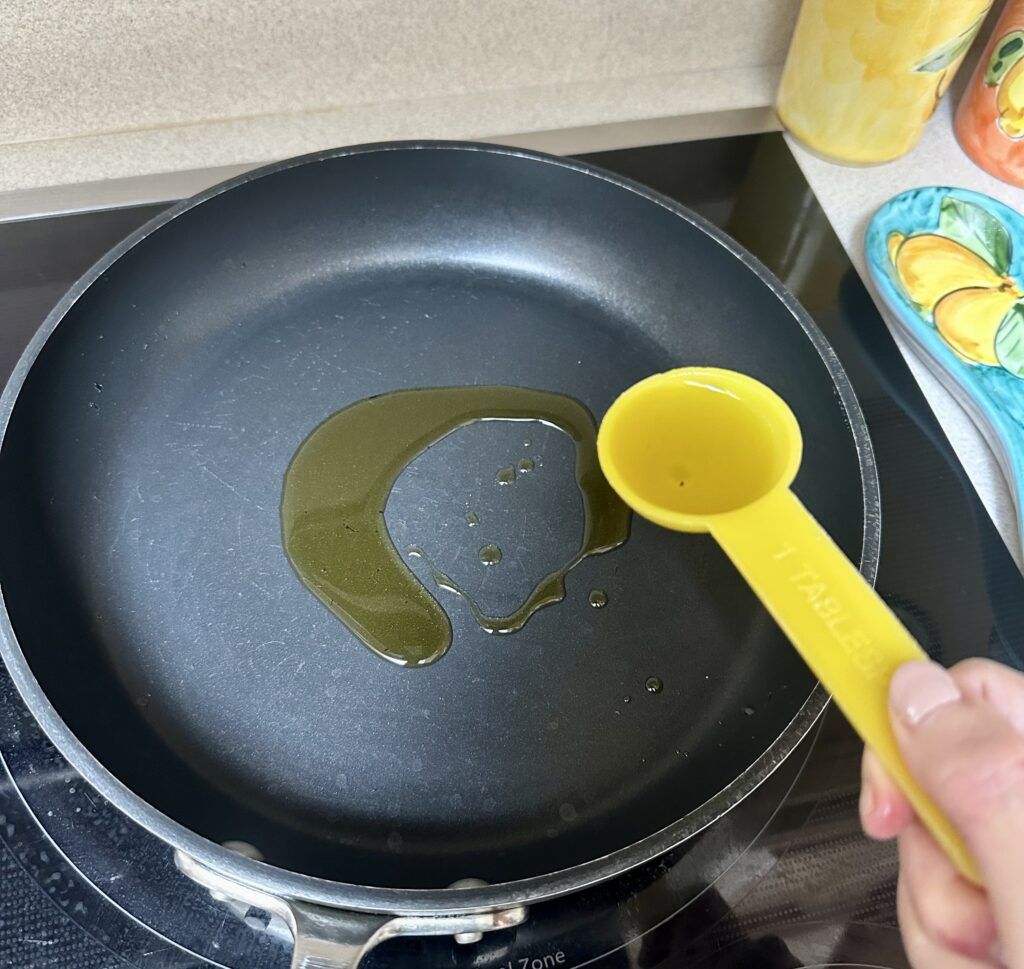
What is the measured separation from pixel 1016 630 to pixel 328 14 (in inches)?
28.2

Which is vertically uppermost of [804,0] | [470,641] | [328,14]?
[328,14]

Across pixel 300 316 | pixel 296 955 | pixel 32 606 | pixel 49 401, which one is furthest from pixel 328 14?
pixel 296 955

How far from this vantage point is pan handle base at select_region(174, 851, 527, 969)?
17.4 inches

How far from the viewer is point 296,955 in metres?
0.44

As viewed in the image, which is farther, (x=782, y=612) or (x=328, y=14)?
(x=328, y=14)

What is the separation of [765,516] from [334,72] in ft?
1.87

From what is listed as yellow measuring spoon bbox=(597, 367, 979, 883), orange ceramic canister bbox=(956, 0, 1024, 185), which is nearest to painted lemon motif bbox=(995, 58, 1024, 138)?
orange ceramic canister bbox=(956, 0, 1024, 185)

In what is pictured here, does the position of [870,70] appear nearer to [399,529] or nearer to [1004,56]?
[1004,56]

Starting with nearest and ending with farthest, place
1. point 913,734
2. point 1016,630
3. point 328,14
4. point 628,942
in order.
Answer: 1. point 913,734
2. point 628,942
3. point 1016,630
4. point 328,14

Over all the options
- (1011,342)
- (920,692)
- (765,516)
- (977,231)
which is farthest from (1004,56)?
(920,692)

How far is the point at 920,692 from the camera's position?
365 millimetres

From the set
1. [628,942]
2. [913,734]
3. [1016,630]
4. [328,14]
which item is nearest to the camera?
[913,734]

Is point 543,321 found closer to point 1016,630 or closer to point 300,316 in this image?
point 300,316

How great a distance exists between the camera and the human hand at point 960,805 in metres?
0.32
